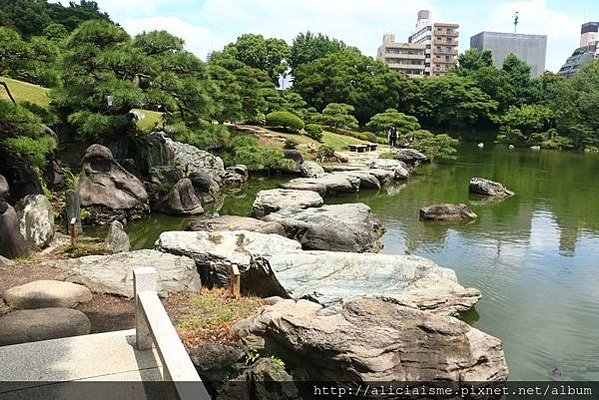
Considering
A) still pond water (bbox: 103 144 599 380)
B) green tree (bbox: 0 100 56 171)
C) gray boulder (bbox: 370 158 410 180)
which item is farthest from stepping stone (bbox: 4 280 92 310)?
gray boulder (bbox: 370 158 410 180)

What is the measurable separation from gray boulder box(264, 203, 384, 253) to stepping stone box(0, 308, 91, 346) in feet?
16.1

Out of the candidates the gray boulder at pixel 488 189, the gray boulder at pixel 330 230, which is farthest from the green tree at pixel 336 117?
the gray boulder at pixel 330 230

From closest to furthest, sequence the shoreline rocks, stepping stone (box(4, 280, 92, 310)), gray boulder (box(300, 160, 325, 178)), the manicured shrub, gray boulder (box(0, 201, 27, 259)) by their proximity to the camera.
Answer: stepping stone (box(4, 280, 92, 310)) → gray boulder (box(0, 201, 27, 259)) → the shoreline rocks → gray boulder (box(300, 160, 325, 178)) → the manicured shrub

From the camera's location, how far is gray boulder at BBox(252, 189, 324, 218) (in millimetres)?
12602

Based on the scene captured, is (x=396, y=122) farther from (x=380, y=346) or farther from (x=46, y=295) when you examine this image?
(x=380, y=346)

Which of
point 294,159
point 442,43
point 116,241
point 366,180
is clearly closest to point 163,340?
point 116,241

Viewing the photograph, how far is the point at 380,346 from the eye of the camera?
4.40m

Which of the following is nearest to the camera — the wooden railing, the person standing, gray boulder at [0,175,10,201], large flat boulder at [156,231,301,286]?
the wooden railing

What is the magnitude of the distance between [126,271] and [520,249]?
24.9 feet

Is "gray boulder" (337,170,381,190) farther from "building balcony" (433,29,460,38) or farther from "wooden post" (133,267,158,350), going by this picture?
"building balcony" (433,29,460,38)

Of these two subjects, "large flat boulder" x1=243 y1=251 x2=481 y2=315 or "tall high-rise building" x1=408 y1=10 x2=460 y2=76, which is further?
"tall high-rise building" x1=408 y1=10 x2=460 y2=76

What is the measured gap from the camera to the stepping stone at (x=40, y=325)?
14.7ft

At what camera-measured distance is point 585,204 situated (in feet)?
52.9

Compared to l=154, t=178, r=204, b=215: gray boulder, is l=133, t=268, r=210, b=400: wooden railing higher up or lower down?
higher up
